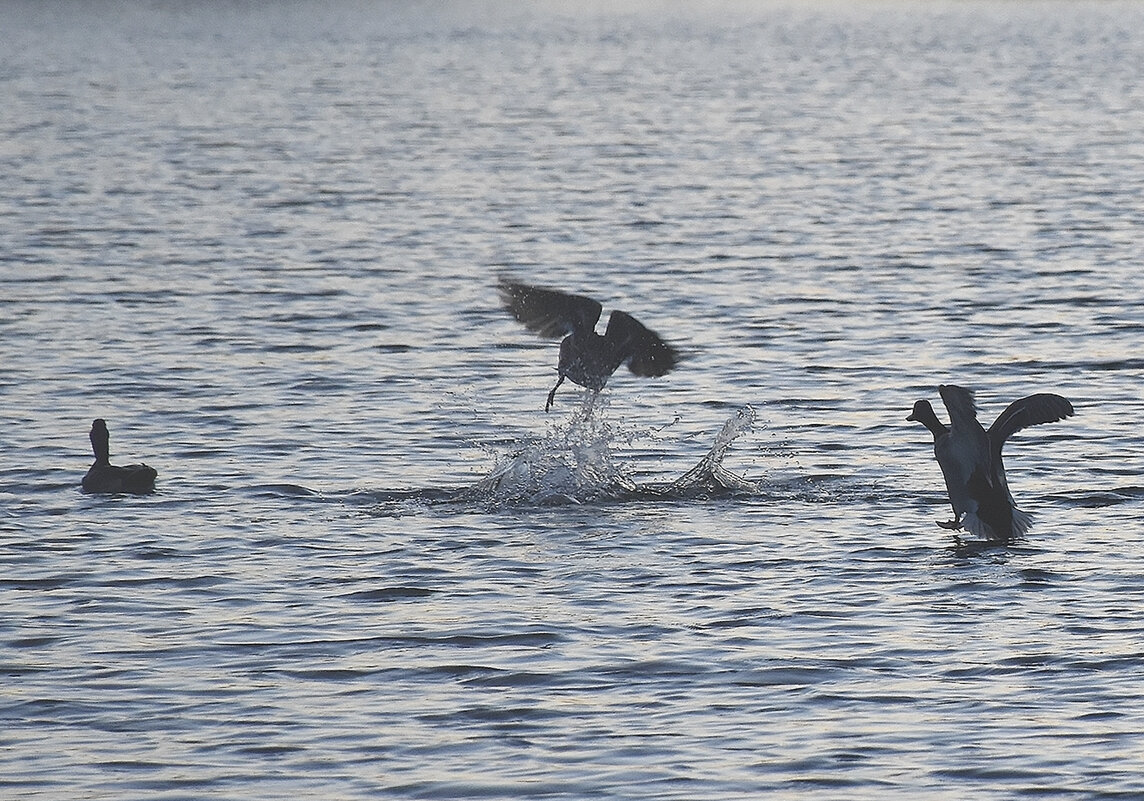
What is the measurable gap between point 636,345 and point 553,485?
113 cm

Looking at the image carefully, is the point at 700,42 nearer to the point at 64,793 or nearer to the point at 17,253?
the point at 17,253

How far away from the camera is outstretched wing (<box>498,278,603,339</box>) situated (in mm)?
15414

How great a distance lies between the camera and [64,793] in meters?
9.38

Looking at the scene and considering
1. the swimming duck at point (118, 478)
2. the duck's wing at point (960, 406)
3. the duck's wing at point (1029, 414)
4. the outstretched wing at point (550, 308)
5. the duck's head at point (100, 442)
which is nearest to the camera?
the duck's wing at point (1029, 414)

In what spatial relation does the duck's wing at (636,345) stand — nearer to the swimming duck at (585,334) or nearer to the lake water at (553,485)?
the swimming duck at (585,334)

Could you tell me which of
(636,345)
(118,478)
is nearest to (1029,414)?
(636,345)

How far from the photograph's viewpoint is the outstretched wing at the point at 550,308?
15.4 m

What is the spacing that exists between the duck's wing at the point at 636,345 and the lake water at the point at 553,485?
0.85m

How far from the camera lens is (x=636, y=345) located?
15383 millimetres

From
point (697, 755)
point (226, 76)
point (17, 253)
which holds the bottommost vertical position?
point (697, 755)

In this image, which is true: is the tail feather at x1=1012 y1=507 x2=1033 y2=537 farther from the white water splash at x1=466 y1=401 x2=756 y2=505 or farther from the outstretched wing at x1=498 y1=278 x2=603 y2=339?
the outstretched wing at x1=498 y1=278 x2=603 y2=339

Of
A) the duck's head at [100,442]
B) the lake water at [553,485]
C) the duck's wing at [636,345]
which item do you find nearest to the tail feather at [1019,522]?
the lake water at [553,485]

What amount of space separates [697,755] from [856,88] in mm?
59566

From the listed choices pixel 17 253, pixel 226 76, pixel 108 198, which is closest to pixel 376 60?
pixel 226 76
